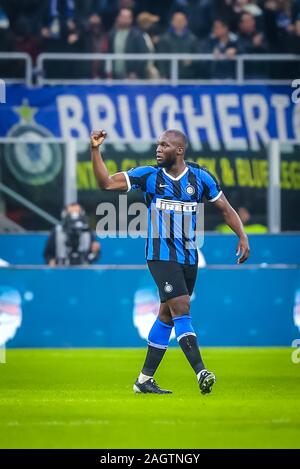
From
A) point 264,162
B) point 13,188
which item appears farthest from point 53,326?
point 264,162

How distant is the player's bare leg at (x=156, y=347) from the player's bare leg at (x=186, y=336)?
0.77ft

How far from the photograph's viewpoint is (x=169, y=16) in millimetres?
22234

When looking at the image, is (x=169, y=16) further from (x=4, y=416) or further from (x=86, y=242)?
(x=4, y=416)

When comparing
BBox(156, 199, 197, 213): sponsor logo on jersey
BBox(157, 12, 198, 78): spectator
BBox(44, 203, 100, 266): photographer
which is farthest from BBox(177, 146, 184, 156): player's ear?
BBox(157, 12, 198, 78): spectator

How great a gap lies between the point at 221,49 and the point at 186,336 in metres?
11.1

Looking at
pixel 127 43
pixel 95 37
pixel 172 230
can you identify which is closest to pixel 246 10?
pixel 127 43

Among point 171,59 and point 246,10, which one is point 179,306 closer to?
point 171,59

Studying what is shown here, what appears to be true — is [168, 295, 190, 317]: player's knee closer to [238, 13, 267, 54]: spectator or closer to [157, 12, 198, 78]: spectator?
[157, 12, 198, 78]: spectator

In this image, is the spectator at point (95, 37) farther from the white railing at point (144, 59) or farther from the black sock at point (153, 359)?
the black sock at point (153, 359)

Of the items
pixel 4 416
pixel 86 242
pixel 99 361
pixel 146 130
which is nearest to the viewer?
pixel 4 416

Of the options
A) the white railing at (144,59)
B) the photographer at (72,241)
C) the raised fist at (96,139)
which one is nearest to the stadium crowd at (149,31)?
the white railing at (144,59)

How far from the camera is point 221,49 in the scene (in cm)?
→ 2130

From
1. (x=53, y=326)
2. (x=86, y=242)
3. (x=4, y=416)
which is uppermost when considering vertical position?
(x=86, y=242)
